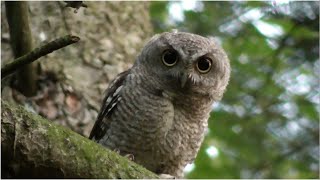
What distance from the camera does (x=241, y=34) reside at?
5648mm

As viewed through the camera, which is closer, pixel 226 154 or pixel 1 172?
pixel 1 172

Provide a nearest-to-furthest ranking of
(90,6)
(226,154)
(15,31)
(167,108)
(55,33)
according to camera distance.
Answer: (15,31) → (167,108) → (55,33) → (90,6) → (226,154)

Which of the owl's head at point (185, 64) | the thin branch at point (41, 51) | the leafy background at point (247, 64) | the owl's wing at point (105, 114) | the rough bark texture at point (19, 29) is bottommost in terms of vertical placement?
the thin branch at point (41, 51)

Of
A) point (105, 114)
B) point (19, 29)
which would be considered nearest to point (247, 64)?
point (105, 114)

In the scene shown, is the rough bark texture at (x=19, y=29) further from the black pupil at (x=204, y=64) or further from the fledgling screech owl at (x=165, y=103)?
the black pupil at (x=204, y=64)

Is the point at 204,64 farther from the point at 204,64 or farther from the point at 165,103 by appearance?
the point at 165,103

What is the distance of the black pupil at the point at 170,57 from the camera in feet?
12.5

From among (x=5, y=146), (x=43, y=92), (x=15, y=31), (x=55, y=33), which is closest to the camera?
(x=5, y=146)

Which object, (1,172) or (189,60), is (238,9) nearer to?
(189,60)

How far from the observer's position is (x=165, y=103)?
3.62 meters

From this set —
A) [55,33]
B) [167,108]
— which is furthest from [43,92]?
[167,108]

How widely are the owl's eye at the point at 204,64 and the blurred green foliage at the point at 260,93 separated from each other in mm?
1517

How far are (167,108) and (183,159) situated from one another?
13.6 inches

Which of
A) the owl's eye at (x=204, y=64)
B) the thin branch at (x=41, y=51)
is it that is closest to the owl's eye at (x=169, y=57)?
the owl's eye at (x=204, y=64)
